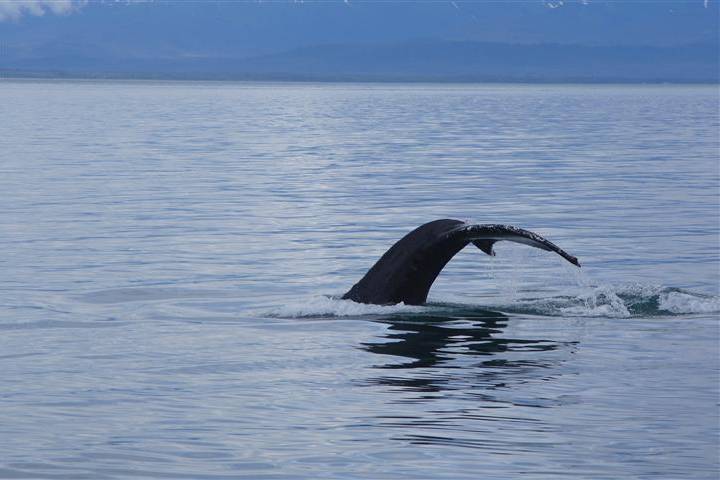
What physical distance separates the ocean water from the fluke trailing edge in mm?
293

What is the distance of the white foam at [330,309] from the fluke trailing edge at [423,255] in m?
0.07

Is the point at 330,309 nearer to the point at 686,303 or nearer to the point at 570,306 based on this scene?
the point at 570,306

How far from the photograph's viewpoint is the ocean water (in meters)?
11.2

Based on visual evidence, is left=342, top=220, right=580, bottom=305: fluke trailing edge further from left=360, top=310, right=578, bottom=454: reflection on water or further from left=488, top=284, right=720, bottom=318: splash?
left=488, top=284, right=720, bottom=318: splash

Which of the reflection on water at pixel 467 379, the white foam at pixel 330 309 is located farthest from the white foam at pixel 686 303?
the white foam at pixel 330 309

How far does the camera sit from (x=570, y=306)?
18.5 metres

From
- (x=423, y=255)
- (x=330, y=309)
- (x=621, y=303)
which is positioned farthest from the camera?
(x=621, y=303)

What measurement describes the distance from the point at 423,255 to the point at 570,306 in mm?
3480

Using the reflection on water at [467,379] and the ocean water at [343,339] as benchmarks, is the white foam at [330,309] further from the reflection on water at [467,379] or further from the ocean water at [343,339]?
the reflection on water at [467,379]

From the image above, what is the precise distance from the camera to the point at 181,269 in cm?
2264

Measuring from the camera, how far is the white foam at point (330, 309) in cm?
1705

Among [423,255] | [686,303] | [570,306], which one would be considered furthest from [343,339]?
[686,303]

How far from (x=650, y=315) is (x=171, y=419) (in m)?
7.42

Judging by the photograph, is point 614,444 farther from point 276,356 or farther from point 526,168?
point 526,168
